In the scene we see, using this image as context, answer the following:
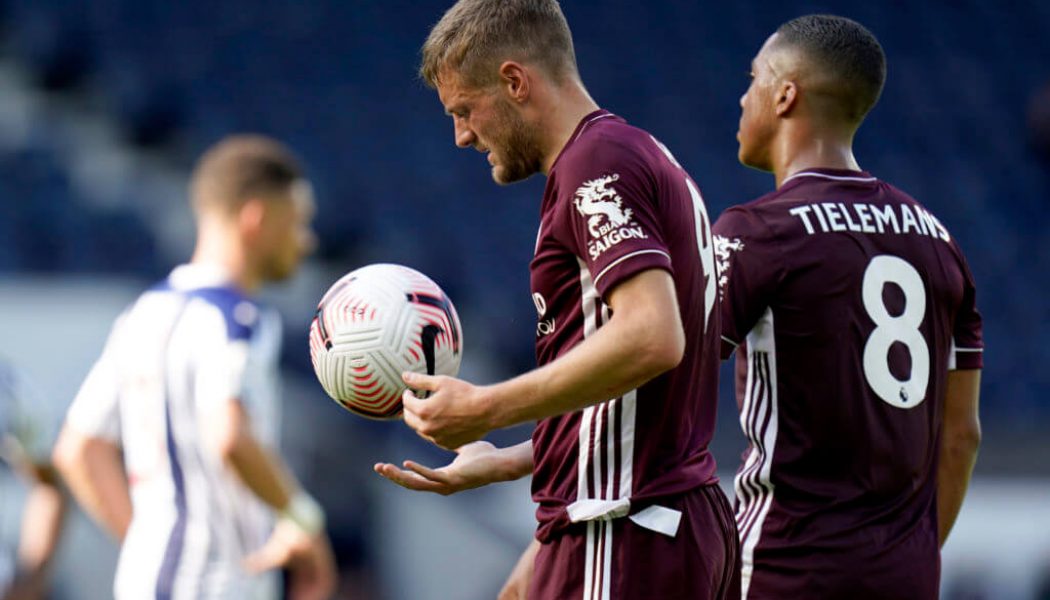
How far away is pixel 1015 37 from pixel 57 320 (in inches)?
370

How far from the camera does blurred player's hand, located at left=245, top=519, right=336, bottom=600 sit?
5031mm

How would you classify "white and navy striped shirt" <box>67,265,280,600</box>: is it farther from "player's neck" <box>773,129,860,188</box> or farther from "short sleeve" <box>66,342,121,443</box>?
"player's neck" <box>773,129,860,188</box>

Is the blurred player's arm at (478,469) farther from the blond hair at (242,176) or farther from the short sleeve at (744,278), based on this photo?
the blond hair at (242,176)

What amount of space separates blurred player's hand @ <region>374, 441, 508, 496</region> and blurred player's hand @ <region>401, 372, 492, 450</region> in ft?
0.91

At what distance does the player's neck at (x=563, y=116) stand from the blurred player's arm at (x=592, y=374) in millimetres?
505

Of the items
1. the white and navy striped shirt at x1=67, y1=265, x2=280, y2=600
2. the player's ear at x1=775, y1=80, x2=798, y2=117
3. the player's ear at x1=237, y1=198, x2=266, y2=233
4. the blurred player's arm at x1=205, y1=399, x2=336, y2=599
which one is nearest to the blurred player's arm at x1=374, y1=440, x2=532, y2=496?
the player's ear at x1=775, y1=80, x2=798, y2=117

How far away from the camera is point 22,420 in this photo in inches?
205

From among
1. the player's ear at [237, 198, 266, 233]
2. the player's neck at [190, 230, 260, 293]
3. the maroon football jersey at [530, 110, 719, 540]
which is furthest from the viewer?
the player's ear at [237, 198, 266, 233]

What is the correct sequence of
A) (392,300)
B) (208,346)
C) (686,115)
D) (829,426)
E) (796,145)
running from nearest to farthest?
(392,300)
(829,426)
(796,145)
(208,346)
(686,115)

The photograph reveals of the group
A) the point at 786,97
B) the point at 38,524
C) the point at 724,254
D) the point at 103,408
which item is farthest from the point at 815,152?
the point at 38,524

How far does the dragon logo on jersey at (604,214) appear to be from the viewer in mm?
2893

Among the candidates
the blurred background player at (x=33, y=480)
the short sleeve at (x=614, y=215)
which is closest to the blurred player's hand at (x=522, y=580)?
the short sleeve at (x=614, y=215)

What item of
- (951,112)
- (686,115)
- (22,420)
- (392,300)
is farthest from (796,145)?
(951,112)

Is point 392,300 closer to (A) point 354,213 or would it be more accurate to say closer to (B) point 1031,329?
(A) point 354,213
